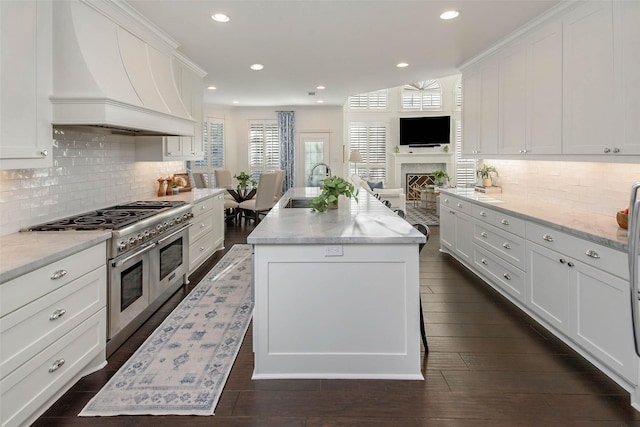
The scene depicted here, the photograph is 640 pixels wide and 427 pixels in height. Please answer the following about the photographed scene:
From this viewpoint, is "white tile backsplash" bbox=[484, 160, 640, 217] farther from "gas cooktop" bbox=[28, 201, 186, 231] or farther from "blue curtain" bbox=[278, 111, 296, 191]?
"blue curtain" bbox=[278, 111, 296, 191]

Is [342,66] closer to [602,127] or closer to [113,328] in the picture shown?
[602,127]

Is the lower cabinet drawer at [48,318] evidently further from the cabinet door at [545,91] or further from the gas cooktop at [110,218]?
the cabinet door at [545,91]

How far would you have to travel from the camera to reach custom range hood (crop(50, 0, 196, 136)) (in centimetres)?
262

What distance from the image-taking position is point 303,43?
432cm

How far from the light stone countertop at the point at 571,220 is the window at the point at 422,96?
7.98m

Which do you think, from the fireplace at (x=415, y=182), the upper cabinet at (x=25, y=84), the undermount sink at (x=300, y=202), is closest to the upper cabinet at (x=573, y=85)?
the undermount sink at (x=300, y=202)

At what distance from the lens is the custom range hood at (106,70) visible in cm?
262

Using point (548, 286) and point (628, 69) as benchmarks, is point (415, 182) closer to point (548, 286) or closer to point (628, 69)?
point (548, 286)

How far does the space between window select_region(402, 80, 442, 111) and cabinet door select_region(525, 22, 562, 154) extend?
8.14 meters

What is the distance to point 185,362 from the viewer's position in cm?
255

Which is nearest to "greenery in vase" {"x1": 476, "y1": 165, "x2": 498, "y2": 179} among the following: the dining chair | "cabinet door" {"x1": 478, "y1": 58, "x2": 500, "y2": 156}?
"cabinet door" {"x1": 478, "y1": 58, "x2": 500, "y2": 156}

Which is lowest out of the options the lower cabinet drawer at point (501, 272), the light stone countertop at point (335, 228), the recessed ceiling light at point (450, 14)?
the lower cabinet drawer at point (501, 272)

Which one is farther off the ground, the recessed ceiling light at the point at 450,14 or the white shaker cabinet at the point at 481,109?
the recessed ceiling light at the point at 450,14

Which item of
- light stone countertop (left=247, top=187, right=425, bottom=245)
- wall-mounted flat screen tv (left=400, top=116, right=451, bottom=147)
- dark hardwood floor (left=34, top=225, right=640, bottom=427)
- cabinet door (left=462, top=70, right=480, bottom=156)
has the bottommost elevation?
dark hardwood floor (left=34, top=225, right=640, bottom=427)
